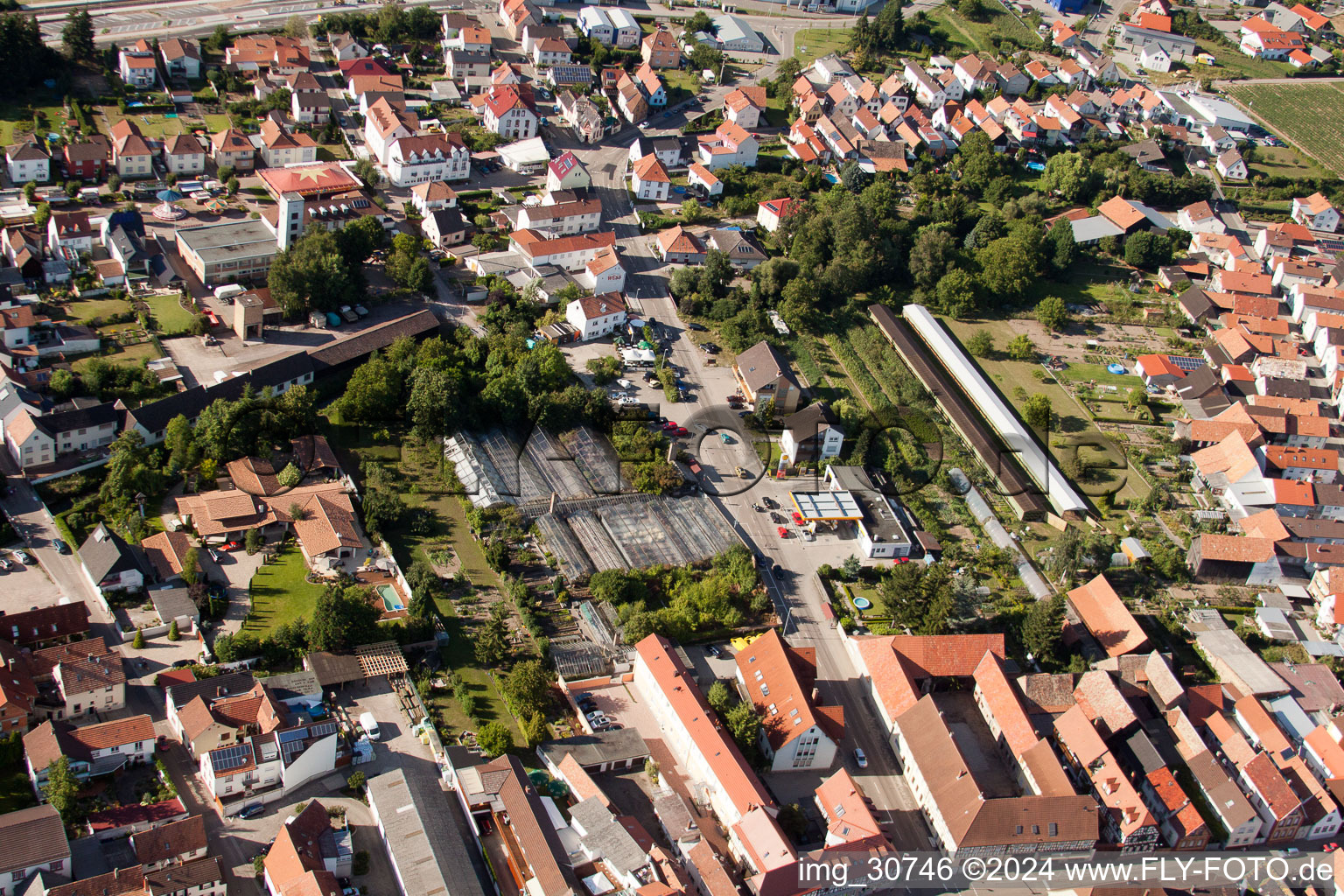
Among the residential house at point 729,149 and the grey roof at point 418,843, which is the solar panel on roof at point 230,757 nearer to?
the grey roof at point 418,843

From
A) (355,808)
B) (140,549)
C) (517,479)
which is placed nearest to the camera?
(355,808)

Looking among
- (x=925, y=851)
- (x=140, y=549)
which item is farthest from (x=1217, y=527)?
(x=140, y=549)

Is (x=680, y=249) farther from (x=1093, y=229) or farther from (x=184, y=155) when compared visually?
(x=184, y=155)

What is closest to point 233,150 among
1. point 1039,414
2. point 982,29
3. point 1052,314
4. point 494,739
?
point 494,739

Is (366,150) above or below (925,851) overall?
above

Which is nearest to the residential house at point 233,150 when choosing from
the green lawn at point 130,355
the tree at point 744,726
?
the green lawn at point 130,355

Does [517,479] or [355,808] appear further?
[517,479]

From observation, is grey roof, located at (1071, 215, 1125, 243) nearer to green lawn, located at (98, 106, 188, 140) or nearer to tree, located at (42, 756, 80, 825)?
green lawn, located at (98, 106, 188, 140)

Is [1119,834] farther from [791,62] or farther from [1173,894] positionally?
[791,62]
